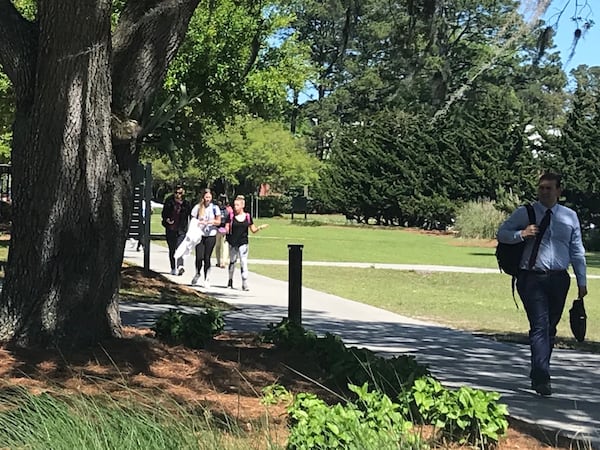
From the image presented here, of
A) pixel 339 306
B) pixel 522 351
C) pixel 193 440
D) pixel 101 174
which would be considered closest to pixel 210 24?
pixel 339 306

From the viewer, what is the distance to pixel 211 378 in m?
6.75

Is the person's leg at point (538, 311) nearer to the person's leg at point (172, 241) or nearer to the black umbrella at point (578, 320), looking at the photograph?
the black umbrella at point (578, 320)

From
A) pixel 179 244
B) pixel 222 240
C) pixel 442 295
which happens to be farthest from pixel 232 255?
pixel 222 240

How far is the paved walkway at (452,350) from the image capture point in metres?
7.37

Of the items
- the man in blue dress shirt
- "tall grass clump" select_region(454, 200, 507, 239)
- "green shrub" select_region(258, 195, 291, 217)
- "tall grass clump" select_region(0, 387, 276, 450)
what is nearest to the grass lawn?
the man in blue dress shirt

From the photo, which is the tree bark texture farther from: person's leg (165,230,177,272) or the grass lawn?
person's leg (165,230,177,272)

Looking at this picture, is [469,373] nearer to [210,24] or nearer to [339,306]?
[339,306]

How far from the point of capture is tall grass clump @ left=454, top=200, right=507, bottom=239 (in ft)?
133

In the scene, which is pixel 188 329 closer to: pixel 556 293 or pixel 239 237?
pixel 556 293

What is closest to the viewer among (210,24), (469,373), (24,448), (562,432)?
(24,448)

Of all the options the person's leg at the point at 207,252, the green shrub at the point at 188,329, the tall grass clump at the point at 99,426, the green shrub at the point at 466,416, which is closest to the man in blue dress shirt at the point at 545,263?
the green shrub at the point at 466,416

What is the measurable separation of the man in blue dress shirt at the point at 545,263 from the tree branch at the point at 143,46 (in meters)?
3.28

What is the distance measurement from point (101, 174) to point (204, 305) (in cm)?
660

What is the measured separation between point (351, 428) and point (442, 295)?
1338 cm
